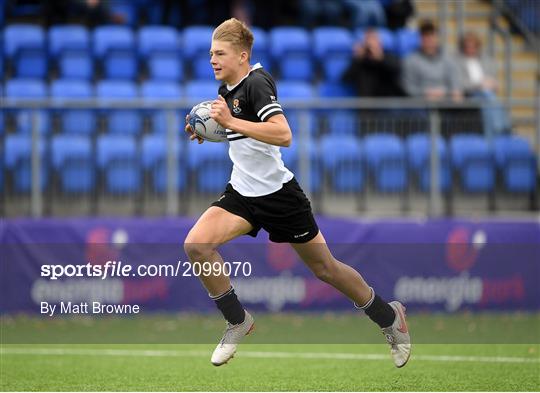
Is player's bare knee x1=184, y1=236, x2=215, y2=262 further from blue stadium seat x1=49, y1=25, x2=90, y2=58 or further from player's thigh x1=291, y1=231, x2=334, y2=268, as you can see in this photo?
blue stadium seat x1=49, y1=25, x2=90, y2=58

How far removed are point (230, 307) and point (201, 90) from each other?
26.7 feet

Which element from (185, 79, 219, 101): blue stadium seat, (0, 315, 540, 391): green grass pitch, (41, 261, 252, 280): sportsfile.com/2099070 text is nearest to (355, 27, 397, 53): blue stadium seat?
(185, 79, 219, 101): blue stadium seat

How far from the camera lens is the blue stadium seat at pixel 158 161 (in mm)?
13891

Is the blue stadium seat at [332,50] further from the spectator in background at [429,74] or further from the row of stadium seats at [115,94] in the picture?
the spectator in background at [429,74]

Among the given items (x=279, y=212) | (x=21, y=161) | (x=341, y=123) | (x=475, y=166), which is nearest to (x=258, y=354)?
(x=279, y=212)

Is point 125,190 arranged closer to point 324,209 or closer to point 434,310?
point 324,209

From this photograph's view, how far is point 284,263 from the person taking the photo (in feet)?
46.1

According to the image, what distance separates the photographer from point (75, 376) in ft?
29.8

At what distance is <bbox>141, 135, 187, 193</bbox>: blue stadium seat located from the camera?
547 inches

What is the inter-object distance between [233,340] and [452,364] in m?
2.56

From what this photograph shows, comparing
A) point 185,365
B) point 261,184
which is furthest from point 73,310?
point 261,184

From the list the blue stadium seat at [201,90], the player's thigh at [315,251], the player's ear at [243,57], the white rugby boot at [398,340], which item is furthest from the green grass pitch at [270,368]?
the blue stadium seat at [201,90]

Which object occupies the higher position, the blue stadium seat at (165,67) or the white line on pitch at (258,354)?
the blue stadium seat at (165,67)

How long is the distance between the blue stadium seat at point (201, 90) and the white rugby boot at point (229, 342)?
7701 millimetres
